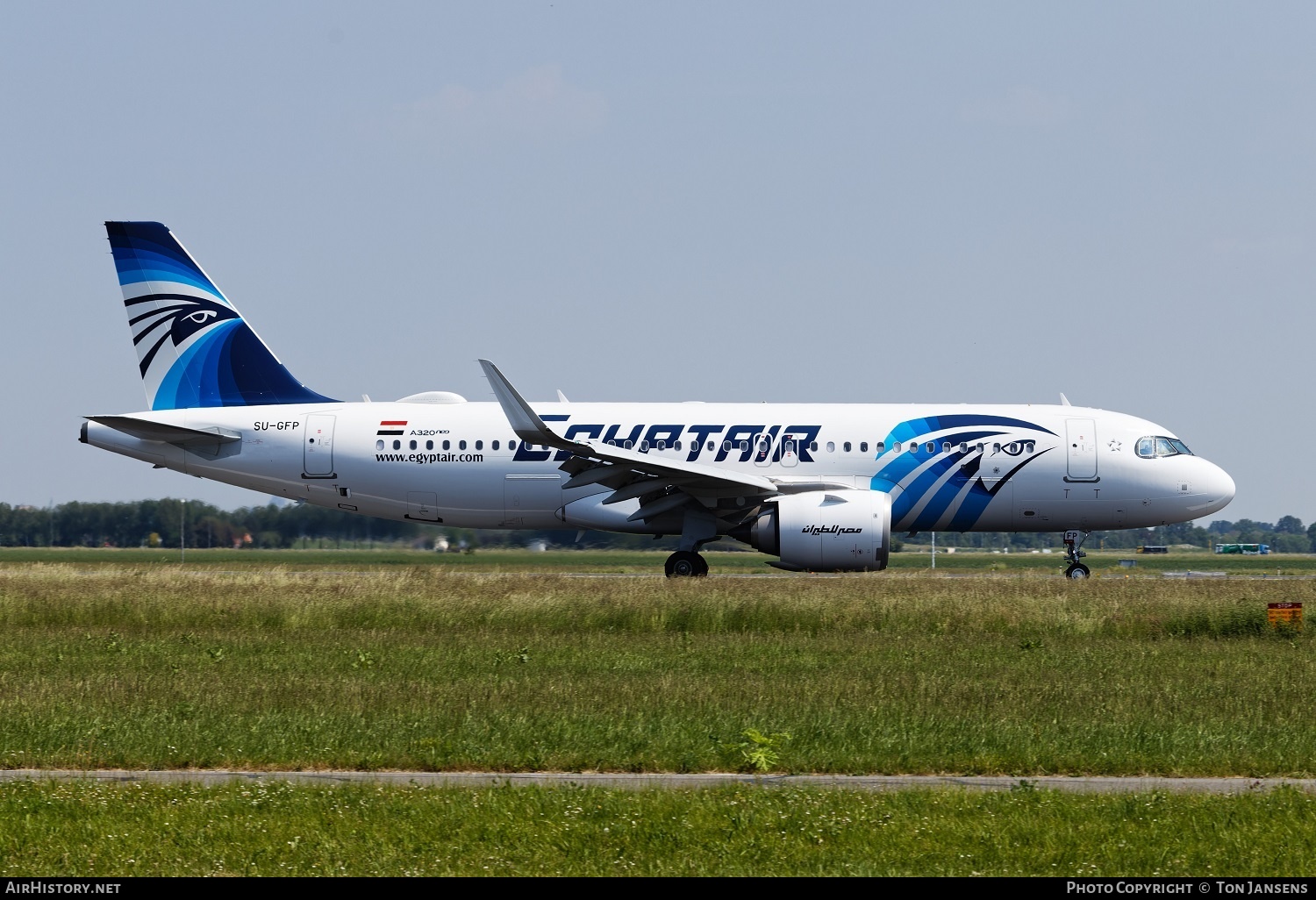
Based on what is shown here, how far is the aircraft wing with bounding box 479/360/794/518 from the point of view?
85.1 ft

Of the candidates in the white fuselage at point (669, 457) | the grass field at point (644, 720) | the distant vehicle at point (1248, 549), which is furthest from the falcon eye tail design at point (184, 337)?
the distant vehicle at point (1248, 549)

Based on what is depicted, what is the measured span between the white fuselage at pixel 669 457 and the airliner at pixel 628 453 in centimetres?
4

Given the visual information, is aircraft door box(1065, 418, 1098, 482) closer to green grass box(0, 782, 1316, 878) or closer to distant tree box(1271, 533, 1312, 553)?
green grass box(0, 782, 1316, 878)

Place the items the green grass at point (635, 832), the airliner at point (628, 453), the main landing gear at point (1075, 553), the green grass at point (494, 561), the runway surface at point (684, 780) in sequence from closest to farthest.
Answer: the green grass at point (635, 832)
the runway surface at point (684, 780)
the airliner at point (628, 453)
the main landing gear at point (1075, 553)
the green grass at point (494, 561)

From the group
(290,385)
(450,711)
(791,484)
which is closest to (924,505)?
(791,484)

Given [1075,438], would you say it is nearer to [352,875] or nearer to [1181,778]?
[1181,778]

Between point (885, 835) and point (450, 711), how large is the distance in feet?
17.3

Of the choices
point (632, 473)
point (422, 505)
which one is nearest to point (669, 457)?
point (632, 473)

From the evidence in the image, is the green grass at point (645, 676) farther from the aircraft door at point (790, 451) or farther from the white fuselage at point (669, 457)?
the aircraft door at point (790, 451)

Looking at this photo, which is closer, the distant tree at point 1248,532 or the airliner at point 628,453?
the airliner at point 628,453

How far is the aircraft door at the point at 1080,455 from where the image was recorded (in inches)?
1168

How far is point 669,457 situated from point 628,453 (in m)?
1.44

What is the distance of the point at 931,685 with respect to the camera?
1361cm

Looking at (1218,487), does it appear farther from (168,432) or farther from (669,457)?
(168,432)
